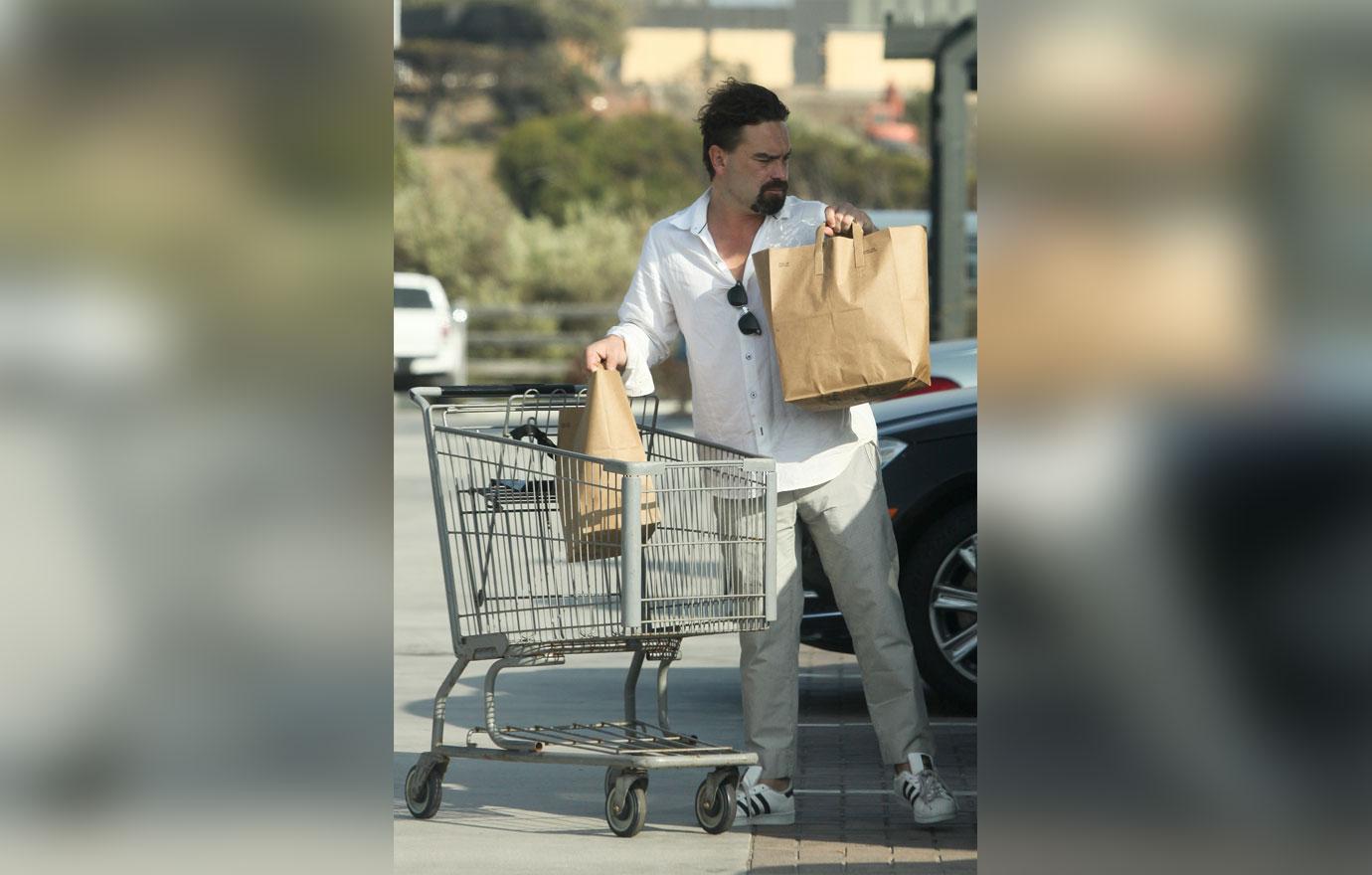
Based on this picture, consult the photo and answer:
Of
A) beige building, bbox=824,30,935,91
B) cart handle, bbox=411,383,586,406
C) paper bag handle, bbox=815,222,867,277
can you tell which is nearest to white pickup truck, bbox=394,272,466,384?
cart handle, bbox=411,383,586,406

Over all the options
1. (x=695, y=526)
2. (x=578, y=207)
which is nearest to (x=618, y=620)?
(x=695, y=526)

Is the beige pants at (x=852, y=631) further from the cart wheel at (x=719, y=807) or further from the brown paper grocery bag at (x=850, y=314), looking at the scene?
the brown paper grocery bag at (x=850, y=314)

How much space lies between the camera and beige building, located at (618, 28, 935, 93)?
2301 inches

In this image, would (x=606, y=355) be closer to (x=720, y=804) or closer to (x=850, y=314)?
(x=850, y=314)

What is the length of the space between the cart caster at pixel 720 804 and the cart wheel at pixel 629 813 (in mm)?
176

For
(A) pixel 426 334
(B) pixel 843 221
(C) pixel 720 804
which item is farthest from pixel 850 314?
(A) pixel 426 334

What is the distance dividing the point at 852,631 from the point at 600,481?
0.92 metres

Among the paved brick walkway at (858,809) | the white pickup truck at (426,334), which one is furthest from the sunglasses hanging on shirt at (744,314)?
the white pickup truck at (426,334)

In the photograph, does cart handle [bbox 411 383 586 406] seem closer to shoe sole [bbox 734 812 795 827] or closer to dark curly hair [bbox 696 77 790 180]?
dark curly hair [bbox 696 77 790 180]

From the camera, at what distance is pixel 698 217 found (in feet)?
18.8
